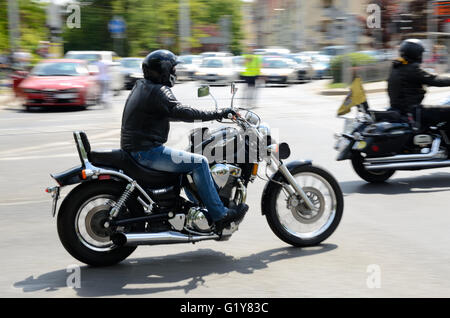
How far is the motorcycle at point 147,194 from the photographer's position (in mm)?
5207

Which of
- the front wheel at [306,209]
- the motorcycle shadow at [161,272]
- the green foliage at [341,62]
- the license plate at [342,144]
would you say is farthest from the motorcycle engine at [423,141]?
the green foliage at [341,62]

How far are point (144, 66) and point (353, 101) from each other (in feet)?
13.0

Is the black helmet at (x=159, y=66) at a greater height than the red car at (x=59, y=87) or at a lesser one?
greater

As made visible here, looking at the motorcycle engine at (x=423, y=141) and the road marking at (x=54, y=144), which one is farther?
the road marking at (x=54, y=144)

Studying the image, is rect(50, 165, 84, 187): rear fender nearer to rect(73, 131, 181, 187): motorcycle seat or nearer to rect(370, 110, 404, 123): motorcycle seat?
rect(73, 131, 181, 187): motorcycle seat

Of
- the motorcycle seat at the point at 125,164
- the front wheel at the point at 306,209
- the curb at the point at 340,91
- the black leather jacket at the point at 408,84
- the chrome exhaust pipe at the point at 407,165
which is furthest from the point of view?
the curb at the point at 340,91

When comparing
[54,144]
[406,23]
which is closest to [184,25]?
[406,23]

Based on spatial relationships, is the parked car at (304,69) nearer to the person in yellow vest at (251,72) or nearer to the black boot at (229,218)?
the person in yellow vest at (251,72)

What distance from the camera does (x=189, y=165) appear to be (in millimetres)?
5301

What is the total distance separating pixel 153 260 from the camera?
5.54 meters

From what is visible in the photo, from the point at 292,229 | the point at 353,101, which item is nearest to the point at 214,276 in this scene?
the point at 292,229

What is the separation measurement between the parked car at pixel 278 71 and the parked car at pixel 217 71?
222cm
